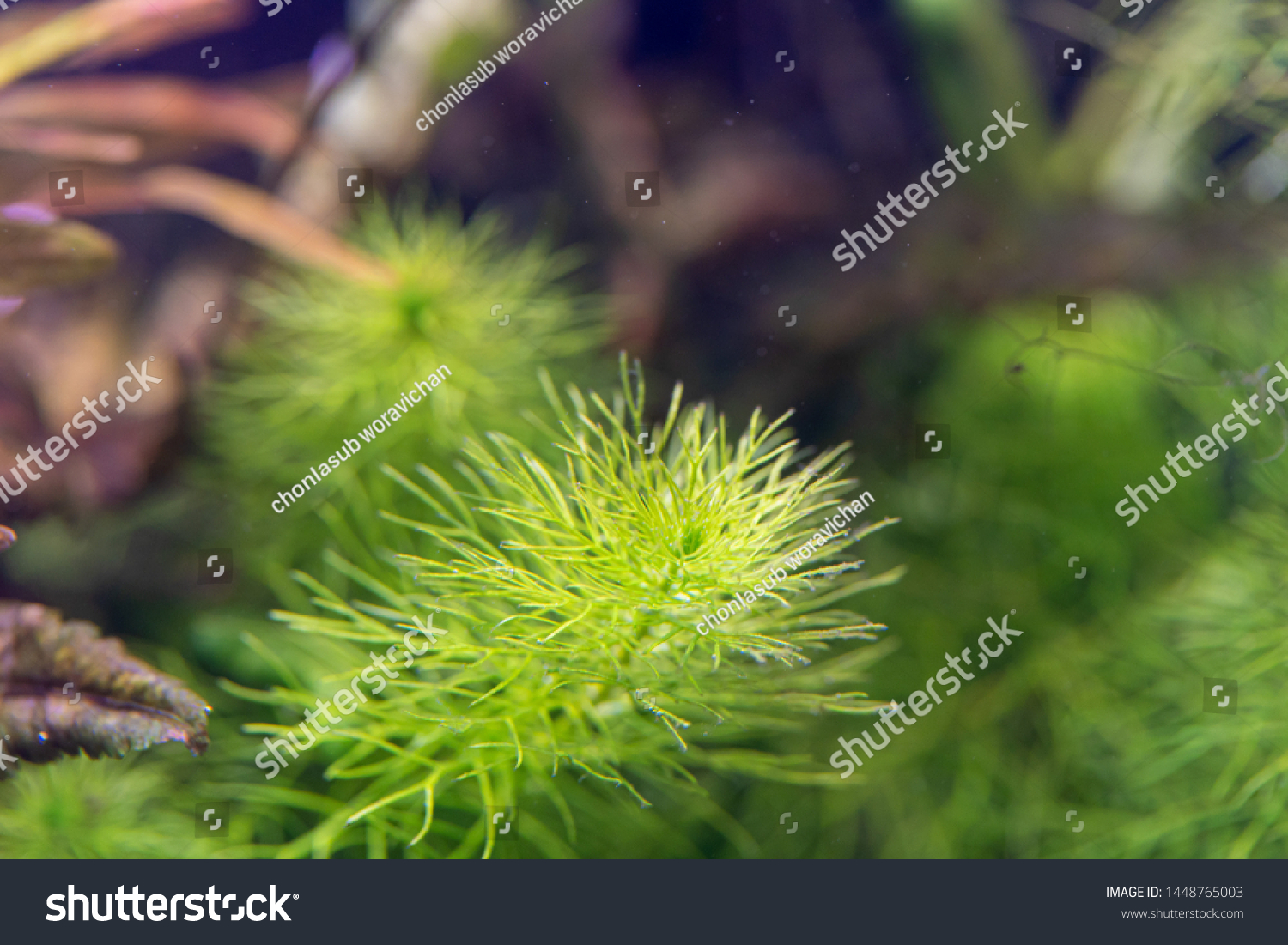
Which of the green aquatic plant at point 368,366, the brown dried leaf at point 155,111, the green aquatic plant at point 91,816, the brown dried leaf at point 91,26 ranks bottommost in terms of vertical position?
the green aquatic plant at point 91,816

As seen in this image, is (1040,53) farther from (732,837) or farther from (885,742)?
(732,837)

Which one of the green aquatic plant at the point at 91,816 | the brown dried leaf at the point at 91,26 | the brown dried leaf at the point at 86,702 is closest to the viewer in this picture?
the brown dried leaf at the point at 86,702

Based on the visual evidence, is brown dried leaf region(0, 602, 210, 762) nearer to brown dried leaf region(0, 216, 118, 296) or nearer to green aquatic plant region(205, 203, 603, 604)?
green aquatic plant region(205, 203, 603, 604)

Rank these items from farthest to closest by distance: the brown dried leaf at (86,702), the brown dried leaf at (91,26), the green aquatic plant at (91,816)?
the brown dried leaf at (91,26)
the green aquatic plant at (91,816)
the brown dried leaf at (86,702)

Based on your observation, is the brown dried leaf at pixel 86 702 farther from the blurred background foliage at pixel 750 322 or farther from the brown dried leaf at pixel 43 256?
the brown dried leaf at pixel 43 256

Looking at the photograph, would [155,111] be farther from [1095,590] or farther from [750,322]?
[1095,590]

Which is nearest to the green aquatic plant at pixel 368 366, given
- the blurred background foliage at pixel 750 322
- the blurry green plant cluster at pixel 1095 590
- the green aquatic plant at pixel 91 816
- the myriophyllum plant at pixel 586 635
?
the blurred background foliage at pixel 750 322
